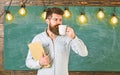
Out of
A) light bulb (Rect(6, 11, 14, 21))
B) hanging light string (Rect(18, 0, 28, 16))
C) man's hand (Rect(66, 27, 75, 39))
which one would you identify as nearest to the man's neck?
man's hand (Rect(66, 27, 75, 39))

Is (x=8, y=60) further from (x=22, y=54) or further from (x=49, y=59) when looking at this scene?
(x=49, y=59)

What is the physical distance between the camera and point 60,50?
250cm

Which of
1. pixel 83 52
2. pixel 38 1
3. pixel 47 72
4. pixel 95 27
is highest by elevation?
pixel 38 1

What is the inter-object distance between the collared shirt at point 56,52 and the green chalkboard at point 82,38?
2.11m

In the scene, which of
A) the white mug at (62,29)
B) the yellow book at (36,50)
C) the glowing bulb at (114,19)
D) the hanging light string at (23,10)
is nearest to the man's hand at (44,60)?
the yellow book at (36,50)

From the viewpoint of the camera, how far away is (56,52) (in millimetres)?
2479

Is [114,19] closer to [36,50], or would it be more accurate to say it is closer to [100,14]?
[100,14]

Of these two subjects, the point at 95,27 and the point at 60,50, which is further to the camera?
the point at 95,27

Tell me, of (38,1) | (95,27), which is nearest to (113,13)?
(95,27)

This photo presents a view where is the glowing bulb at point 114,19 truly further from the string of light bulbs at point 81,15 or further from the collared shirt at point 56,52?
the collared shirt at point 56,52

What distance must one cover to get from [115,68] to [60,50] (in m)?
2.37

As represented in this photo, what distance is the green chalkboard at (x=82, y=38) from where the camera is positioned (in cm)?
465

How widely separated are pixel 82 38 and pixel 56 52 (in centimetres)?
222

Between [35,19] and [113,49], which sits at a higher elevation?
[35,19]
